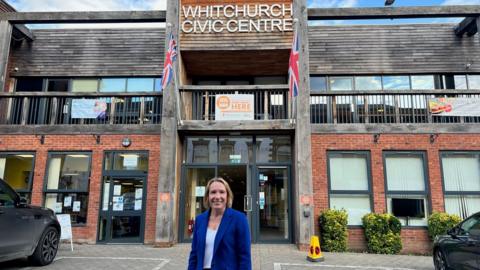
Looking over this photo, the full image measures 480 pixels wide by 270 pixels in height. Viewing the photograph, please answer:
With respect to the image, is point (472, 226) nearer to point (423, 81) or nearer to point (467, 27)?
point (423, 81)

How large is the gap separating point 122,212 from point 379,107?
8.18 metres

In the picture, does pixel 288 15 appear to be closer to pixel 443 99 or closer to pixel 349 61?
A: pixel 349 61

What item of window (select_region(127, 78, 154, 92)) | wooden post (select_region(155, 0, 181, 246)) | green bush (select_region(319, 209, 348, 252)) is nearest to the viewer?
green bush (select_region(319, 209, 348, 252))

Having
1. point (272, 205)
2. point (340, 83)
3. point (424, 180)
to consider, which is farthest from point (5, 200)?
point (340, 83)

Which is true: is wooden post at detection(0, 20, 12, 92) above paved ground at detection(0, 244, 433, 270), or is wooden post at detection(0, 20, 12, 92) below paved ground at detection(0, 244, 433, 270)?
above

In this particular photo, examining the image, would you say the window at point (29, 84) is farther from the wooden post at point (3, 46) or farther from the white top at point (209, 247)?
the white top at point (209, 247)

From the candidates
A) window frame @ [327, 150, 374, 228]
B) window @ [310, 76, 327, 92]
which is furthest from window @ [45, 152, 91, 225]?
window @ [310, 76, 327, 92]

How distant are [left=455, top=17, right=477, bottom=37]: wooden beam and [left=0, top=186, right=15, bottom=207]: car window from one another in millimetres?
13226

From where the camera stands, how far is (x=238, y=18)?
1089 cm

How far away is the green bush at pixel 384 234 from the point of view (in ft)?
30.0

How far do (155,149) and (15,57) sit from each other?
6.75 metres

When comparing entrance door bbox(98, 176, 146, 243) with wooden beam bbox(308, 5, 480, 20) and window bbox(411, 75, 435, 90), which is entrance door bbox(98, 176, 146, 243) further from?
window bbox(411, 75, 435, 90)

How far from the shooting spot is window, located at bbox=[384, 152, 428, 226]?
32.1 ft

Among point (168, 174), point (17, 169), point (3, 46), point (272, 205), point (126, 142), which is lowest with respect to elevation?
point (272, 205)
